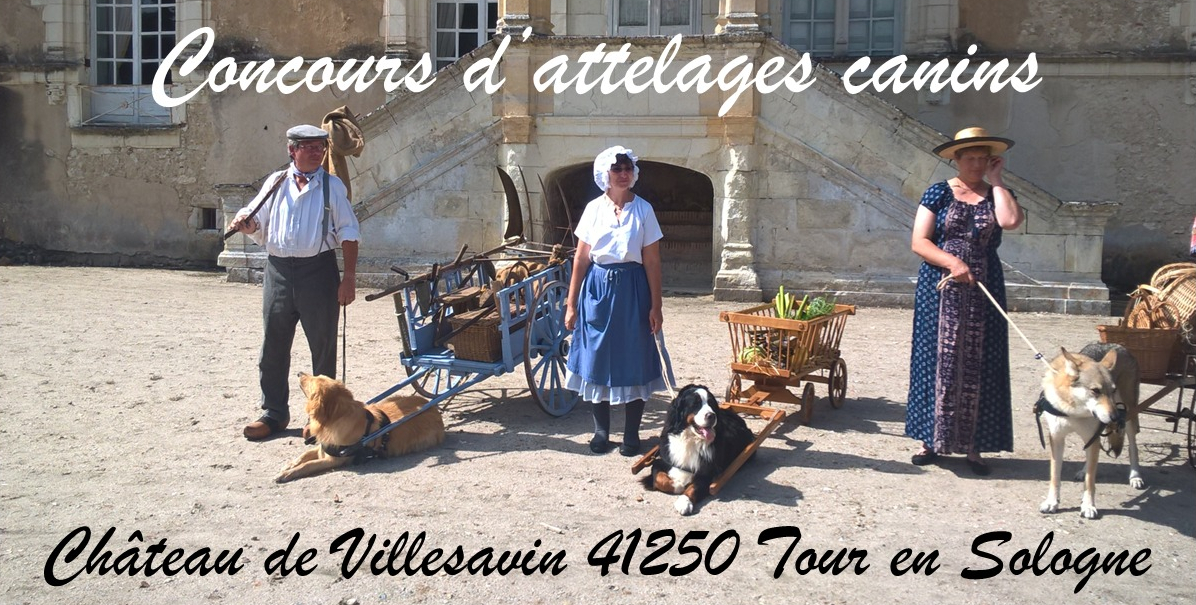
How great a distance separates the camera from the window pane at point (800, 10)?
15031mm

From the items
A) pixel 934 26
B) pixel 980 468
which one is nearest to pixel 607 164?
pixel 980 468

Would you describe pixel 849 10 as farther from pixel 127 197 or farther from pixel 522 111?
pixel 127 197

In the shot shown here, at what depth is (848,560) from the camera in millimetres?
4320

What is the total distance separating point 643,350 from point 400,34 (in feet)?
36.1

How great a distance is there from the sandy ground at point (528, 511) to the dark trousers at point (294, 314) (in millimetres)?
378

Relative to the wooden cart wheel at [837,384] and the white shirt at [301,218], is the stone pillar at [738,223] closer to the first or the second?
the wooden cart wheel at [837,384]

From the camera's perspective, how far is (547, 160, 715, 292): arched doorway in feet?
47.3

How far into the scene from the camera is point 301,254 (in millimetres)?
5887

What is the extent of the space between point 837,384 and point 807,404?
44 centimetres

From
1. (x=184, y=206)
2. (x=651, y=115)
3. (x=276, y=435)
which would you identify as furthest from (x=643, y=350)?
(x=184, y=206)

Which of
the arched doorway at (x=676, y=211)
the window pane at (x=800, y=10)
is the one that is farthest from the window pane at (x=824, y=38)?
the arched doorway at (x=676, y=211)

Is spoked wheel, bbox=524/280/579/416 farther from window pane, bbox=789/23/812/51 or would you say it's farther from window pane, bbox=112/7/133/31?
window pane, bbox=112/7/133/31

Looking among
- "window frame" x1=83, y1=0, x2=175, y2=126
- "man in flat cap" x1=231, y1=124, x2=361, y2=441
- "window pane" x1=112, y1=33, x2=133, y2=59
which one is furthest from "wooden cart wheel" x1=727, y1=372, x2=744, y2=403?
"window pane" x1=112, y1=33, x2=133, y2=59

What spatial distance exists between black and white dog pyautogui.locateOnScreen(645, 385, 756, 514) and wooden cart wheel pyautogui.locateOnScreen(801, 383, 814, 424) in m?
1.46
